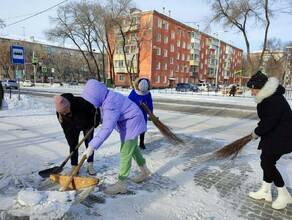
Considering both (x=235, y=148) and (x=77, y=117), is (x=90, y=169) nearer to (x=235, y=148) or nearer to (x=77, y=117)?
(x=77, y=117)

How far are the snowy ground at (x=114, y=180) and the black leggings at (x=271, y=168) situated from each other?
53 cm

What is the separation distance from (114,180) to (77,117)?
1090 mm

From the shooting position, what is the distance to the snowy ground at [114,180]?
2.77m

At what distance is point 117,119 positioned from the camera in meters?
3.22

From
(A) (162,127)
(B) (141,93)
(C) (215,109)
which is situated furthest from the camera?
(C) (215,109)

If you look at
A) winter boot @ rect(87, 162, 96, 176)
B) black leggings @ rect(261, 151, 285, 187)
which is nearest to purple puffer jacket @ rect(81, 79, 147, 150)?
winter boot @ rect(87, 162, 96, 176)

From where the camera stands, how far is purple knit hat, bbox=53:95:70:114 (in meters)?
3.60

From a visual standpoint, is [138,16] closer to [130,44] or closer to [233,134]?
[130,44]

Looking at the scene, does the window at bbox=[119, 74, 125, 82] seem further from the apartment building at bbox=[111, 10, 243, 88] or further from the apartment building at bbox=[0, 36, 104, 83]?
the apartment building at bbox=[0, 36, 104, 83]

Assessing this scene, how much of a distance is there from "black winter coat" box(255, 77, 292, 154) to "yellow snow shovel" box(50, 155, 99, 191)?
6.82 ft

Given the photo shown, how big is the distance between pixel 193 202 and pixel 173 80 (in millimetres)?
52190

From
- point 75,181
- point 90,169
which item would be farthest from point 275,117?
point 90,169

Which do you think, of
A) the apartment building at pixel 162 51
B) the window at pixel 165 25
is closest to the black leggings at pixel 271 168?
the apartment building at pixel 162 51

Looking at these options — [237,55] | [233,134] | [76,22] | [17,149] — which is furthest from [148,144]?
[237,55]
